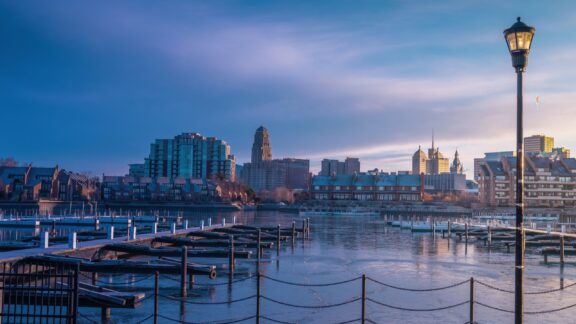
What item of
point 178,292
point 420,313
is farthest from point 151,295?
point 420,313

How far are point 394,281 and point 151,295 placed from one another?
506 inches

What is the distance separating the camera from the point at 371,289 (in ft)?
84.5

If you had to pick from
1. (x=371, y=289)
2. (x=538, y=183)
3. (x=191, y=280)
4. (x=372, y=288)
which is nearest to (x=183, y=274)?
(x=191, y=280)

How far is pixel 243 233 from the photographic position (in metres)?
56.9

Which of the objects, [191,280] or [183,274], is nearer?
[183,274]

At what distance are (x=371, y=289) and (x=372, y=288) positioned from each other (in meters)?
0.31

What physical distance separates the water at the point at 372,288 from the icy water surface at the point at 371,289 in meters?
0.03

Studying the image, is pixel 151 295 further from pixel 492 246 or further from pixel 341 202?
pixel 341 202

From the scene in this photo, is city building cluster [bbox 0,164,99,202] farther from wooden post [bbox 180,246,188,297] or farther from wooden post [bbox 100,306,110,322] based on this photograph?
wooden post [bbox 100,306,110,322]

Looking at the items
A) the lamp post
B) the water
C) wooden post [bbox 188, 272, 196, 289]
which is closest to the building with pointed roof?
the water

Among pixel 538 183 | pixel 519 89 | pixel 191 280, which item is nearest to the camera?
pixel 519 89

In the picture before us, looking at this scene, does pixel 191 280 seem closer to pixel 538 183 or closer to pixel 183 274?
pixel 183 274

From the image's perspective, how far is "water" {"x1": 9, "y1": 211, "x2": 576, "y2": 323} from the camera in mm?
20031

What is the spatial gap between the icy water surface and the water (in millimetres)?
35
